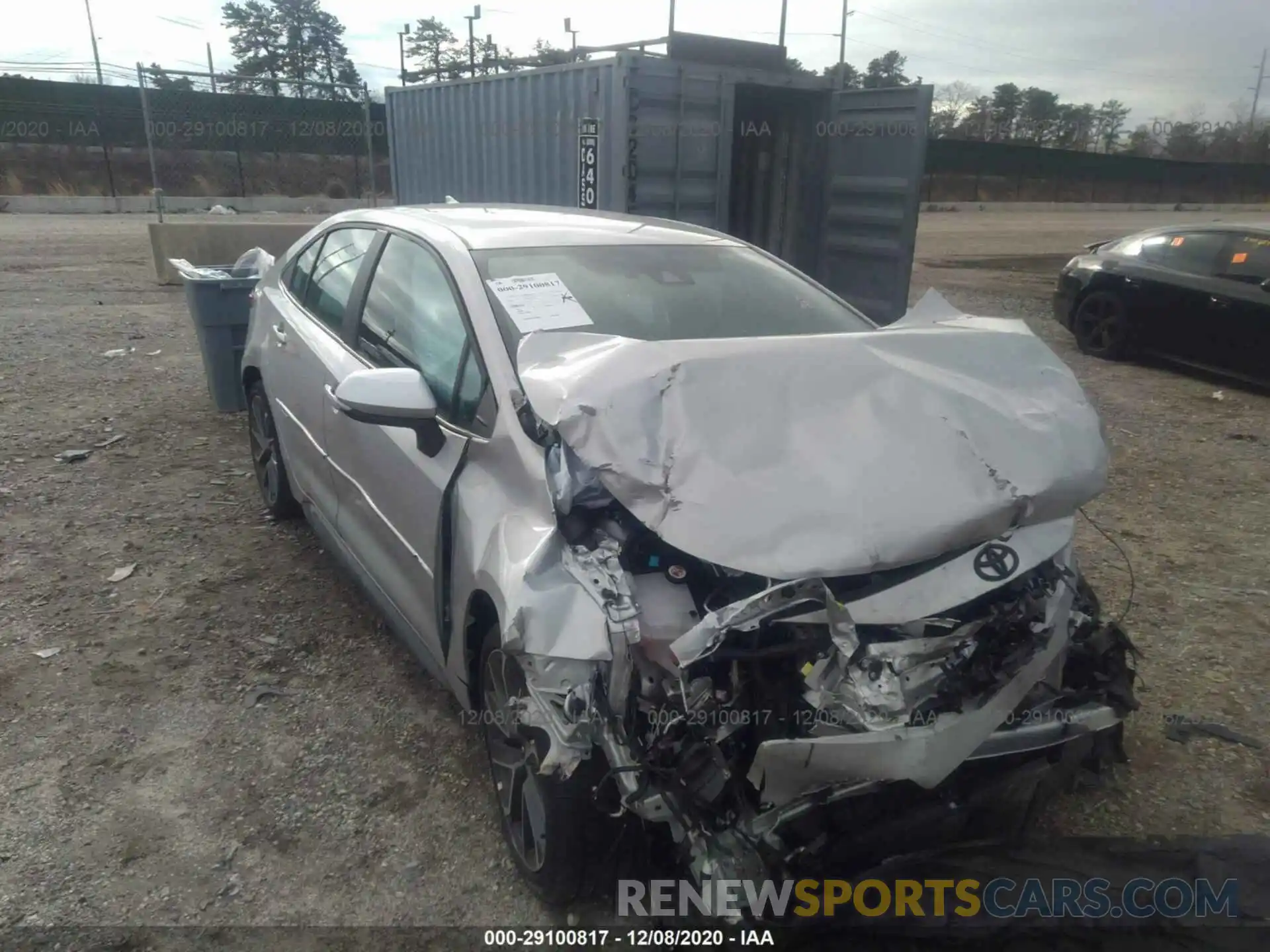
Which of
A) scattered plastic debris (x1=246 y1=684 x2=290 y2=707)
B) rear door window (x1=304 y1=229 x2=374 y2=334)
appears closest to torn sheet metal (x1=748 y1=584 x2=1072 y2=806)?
→ scattered plastic debris (x1=246 y1=684 x2=290 y2=707)

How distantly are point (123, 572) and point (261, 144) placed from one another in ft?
82.7

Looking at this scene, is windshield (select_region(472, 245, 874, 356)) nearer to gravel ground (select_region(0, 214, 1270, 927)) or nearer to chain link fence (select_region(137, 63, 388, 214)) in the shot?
gravel ground (select_region(0, 214, 1270, 927))

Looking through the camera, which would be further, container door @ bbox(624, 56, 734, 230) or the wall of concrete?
the wall of concrete

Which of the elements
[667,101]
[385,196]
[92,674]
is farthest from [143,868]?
[385,196]

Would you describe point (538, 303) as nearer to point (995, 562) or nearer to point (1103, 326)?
point (995, 562)

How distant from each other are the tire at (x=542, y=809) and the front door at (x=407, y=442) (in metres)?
0.36

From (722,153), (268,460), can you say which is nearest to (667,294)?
(268,460)

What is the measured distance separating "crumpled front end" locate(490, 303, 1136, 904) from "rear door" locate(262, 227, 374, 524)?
170cm

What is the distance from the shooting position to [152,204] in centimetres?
2516

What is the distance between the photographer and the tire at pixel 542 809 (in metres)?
2.28

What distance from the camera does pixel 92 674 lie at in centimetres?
351

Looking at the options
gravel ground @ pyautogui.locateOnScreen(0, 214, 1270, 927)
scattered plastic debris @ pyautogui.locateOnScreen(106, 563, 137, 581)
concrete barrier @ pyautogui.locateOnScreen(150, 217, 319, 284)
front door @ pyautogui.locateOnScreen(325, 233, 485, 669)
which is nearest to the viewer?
gravel ground @ pyautogui.locateOnScreen(0, 214, 1270, 927)

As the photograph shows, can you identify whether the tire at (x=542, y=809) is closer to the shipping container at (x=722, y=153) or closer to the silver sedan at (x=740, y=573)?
the silver sedan at (x=740, y=573)

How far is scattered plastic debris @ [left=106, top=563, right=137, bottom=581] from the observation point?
13.9ft
